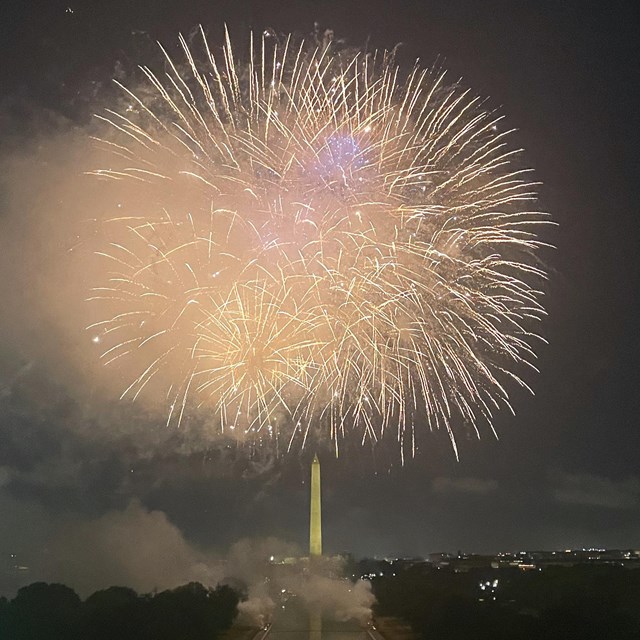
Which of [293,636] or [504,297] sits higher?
[504,297]

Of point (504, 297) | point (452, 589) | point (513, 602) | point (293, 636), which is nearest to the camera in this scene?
point (504, 297)

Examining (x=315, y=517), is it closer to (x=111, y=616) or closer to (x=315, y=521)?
(x=315, y=521)

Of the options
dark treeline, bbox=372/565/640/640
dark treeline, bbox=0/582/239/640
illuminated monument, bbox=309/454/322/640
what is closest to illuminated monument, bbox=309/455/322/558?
illuminated monument, bbox=309/454/322/640

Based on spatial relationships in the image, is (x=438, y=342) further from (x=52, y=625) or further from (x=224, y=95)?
(x=52, y=625)

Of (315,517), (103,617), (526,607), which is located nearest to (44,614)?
(103,617)

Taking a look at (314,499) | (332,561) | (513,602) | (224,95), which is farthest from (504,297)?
(332,561)

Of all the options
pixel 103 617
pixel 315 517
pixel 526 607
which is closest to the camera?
pixel 103 617

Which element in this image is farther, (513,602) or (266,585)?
(266,585)
